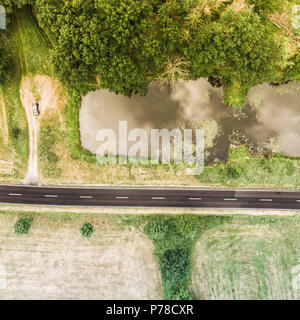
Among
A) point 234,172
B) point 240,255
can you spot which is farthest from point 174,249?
point 234,172

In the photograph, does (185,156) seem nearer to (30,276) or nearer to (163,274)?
(163,274)

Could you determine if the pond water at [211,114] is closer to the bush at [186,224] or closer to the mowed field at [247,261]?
the bush at [186,224]

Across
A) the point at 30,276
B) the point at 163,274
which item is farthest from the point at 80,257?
the point at 163,274

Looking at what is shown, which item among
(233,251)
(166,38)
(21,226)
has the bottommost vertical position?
(233,251)

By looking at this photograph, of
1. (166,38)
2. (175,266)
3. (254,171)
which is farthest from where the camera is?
(254,171)
